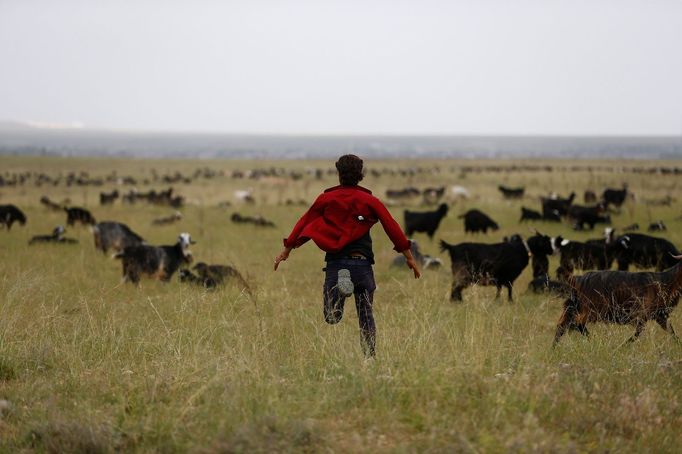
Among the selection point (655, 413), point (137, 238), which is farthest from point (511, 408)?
point (137, 238)

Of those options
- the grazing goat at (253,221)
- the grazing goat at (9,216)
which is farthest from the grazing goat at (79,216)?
the grazing goat at (253,221)

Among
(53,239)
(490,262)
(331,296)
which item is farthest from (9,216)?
(331,296)

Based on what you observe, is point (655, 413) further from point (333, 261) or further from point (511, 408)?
point (333, 261)

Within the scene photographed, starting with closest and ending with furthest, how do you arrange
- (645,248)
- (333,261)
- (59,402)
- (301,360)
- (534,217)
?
(59,402), (301,360), (333,261), (645,248), (534,217)

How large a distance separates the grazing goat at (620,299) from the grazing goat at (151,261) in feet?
26.3

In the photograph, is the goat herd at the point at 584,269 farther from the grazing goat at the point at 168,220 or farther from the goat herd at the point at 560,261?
the grazing goat at the point at 168,220

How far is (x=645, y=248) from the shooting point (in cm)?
1369

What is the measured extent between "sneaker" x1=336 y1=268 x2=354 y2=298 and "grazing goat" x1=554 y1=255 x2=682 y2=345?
9.13 ft

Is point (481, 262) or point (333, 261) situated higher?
point (333, 261)

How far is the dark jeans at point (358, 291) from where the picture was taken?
247 inches

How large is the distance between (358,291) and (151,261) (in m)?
7.94

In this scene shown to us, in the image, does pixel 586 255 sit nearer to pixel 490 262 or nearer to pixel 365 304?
pixel 490 262

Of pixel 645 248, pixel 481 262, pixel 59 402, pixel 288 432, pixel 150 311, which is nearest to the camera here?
pixel 288 432

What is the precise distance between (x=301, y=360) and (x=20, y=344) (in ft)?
9.43
